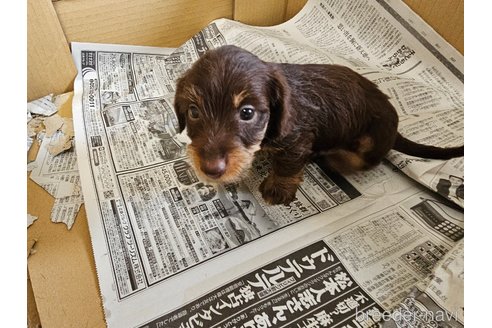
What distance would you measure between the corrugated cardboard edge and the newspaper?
7 centimetres

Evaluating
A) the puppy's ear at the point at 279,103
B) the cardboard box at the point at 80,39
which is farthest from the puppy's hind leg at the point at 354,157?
the cardboard box at the point at 80,39

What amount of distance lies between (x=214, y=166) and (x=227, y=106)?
16cm

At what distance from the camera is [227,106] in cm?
90

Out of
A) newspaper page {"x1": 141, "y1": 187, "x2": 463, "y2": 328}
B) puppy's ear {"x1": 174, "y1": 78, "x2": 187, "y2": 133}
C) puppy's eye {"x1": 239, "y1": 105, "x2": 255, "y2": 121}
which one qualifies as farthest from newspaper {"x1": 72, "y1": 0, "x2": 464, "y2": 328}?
puppy's eye {"x1": 239, "y1": 105, "x2": 255, "y2": 121}

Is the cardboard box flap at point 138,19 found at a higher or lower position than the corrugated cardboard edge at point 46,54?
higher

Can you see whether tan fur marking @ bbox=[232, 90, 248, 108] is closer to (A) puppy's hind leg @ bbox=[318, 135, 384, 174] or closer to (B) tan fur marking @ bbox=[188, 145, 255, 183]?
(B) tan fur marking @ bbox=[188, 145, 255, 183]

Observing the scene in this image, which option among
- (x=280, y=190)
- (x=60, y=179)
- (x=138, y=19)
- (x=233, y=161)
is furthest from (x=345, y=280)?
(x=138, y=19)

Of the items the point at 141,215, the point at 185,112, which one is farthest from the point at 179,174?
the point at 185,112

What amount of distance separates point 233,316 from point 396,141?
0.82m

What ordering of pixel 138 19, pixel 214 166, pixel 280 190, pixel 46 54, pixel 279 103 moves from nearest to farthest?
pixel 214 166
pixel 279 103
pixel 280 190
pixel 46 54
pixel 138 19

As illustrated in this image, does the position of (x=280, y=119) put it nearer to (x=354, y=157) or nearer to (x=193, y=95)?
(x=193, y=95)

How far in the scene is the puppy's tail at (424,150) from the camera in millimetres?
1222

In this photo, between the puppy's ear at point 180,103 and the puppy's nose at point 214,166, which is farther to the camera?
the puppy's ear at point 180,103

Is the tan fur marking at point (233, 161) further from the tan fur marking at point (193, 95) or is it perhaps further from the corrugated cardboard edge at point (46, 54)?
the corrugated cardboard edge at point (46, 54)
